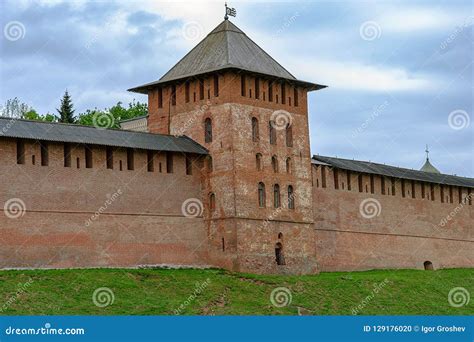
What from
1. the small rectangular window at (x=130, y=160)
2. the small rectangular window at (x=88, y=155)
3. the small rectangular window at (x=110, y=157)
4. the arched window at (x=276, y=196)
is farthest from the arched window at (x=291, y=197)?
the small rectangular window at (x=88, y=155)

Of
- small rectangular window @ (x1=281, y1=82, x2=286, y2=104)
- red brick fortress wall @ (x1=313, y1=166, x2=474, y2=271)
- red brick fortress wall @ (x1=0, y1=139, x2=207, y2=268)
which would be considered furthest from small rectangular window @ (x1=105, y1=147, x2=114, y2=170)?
red brick fortress wall @ (x1=313, y1=166, x2=474, y2=271)

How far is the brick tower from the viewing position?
44.5 meters

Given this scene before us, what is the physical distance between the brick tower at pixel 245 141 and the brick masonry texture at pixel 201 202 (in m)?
0.05

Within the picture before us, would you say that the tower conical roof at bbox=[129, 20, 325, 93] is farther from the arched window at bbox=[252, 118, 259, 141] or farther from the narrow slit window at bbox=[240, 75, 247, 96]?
the arched window at bbox=[252, 118, 259, 141]

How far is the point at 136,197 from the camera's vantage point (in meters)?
42.6

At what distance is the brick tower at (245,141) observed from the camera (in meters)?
44.5

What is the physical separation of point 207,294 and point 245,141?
8.17 m

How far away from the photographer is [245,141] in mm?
44938

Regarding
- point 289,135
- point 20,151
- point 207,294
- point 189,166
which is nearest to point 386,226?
point 289,135

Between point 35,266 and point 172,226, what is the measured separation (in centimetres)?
617

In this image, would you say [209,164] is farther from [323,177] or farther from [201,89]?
[323,177]

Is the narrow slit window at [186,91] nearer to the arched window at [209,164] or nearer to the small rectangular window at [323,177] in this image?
the arched window at [209,164]

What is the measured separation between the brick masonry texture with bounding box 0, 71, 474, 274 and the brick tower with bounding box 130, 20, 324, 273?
0.05 m

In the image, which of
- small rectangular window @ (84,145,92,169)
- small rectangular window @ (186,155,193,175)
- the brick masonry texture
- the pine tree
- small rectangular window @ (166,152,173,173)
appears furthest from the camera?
the pine tree
